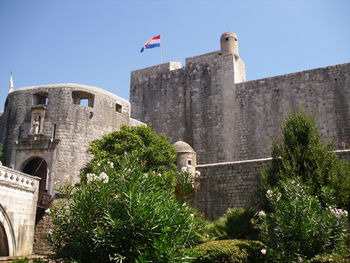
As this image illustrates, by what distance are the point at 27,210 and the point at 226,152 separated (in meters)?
12.6

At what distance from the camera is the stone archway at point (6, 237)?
1510cm

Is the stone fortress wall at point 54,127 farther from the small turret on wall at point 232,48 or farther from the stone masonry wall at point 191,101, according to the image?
the small turret on wall at point 232,48

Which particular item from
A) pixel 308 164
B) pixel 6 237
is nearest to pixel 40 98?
pixel 6 237

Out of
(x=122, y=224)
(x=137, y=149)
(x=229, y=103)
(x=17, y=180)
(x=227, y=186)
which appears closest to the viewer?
(x=122, y=224)

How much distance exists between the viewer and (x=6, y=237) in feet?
50.0

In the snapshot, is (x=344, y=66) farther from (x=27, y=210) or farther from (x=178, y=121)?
(x=27, y=210)

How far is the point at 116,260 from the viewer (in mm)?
7043

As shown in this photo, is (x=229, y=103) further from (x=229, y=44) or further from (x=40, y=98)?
(x=40, y=98)

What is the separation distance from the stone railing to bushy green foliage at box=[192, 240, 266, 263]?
926cm

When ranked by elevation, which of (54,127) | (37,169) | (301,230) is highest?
(54,127)

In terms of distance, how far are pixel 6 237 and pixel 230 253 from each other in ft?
33.4

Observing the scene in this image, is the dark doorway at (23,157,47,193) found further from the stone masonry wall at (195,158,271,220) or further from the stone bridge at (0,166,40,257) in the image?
the stone masonry wall at (195,158,271,220)

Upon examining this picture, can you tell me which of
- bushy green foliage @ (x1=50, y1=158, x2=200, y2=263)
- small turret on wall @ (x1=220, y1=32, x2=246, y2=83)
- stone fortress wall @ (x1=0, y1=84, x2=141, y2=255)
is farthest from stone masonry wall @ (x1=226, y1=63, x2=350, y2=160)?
bushy green foliage @ (x1=50, y1=158, x2=200, y2=263)

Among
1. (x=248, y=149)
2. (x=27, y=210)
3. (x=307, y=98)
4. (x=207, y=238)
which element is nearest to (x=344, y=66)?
(x=307, y=98)
